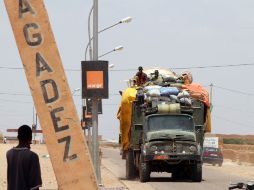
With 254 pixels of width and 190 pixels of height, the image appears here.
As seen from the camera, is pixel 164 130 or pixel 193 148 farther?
pixel 164 130

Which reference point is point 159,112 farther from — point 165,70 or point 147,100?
point 165,70

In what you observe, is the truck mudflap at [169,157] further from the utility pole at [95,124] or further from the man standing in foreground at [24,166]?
the man standing in foreground at [24,166]

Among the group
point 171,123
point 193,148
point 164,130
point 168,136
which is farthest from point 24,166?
point 171,123

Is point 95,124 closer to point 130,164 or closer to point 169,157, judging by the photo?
point 169,157

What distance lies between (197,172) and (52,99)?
18.1 metres

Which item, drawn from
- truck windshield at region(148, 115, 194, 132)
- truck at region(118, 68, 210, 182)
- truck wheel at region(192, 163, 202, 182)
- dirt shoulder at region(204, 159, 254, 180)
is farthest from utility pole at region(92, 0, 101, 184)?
dirt shoulder at region(204, 159, 254, 180)

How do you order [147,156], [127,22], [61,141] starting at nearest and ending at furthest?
[61,141] → [147,156] → [127,22]

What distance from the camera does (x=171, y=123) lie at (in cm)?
2616

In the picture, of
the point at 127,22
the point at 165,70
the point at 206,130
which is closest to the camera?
the point at 206,130

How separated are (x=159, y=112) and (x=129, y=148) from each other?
2.22 meters

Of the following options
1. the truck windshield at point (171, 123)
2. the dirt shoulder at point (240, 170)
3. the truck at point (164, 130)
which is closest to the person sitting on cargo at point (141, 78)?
the truck at point (164, 130)

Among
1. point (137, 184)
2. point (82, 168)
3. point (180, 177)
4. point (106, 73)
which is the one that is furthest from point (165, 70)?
point (82, 168)

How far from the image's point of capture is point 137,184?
2559 centimetres

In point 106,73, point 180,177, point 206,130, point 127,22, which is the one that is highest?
point 127,22
